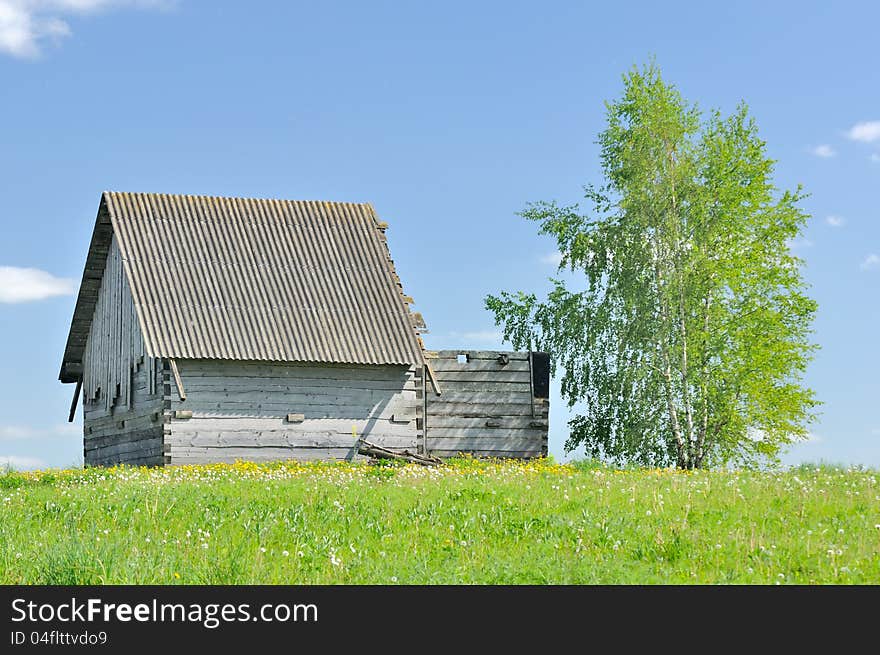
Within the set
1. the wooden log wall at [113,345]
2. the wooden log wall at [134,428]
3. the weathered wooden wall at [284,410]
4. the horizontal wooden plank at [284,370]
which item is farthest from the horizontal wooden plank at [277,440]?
the wooden log wall at [113,345]

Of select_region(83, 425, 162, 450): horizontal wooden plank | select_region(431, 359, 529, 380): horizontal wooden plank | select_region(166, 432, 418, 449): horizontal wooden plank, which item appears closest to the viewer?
select_region(166, 432, 418, 449): horizontal wooden plank

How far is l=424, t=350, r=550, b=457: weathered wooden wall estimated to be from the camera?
29016mm

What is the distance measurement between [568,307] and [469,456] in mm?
6052

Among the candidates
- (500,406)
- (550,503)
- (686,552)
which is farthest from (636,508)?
(500,406)

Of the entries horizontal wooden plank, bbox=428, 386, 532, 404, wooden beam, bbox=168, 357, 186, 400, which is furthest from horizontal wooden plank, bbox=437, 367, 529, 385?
wooden beam, bbox=168, 357, 186, 400

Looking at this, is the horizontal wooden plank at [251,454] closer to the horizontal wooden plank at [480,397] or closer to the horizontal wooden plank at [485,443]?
the horizontal wooden plank at [485,443]

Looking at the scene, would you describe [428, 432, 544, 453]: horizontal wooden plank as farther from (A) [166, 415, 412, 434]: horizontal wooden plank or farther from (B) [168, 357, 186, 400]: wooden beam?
(B) [168, 357, 186, 400]: wooden beam

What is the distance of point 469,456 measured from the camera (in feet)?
94.5

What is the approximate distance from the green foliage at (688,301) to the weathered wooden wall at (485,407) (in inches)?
91.5

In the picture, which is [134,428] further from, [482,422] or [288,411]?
[482,422]

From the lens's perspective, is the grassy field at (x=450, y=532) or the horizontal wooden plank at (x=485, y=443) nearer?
the grassy field at (x=450, y=532)

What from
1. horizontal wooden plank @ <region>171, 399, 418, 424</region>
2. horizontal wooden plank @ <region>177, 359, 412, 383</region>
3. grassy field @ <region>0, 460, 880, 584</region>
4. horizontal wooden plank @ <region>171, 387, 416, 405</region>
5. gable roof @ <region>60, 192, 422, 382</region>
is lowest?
grassy field @ <region>0, 460, 880, 584</region>

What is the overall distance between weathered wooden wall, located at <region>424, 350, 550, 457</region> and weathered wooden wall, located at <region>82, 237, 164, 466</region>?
7572mm

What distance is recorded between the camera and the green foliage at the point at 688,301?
95.4ft
